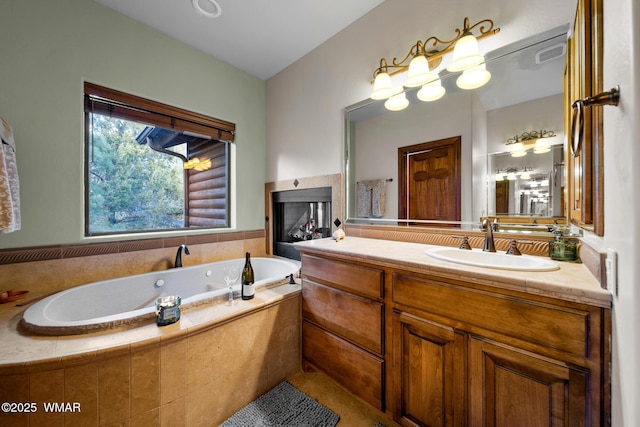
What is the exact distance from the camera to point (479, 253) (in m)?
1.36

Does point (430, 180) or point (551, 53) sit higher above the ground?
point (551, 53)

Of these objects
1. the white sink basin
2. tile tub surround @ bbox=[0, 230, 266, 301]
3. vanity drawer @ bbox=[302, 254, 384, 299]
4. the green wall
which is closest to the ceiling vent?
the white sink basin

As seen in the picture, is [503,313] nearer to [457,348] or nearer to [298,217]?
[457,348]

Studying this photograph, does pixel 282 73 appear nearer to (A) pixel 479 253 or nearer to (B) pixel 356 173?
(B) pixel 356 173

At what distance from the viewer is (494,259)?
51.3 inches

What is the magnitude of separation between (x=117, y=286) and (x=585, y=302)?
8.67 ft

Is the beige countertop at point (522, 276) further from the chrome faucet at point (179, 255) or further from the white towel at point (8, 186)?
the white towel at point (8, 186)

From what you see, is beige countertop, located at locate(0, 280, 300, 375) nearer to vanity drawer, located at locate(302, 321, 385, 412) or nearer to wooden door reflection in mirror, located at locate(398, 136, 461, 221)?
vanity drawer, located at locate(302, 321, 385, 412)

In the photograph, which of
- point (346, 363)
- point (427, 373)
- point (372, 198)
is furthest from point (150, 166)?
point (427, 373)

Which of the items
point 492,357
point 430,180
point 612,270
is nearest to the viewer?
point 612,270

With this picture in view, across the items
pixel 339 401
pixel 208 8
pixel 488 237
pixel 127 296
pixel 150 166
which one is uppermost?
pixel 208 8

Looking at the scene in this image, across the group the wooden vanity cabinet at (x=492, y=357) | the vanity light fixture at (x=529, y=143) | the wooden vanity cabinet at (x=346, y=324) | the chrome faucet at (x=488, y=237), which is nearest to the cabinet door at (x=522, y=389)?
the wooden vanity cabinet at (x=492, y=357)

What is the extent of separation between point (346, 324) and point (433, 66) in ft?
5.77

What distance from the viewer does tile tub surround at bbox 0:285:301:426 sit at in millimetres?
993
